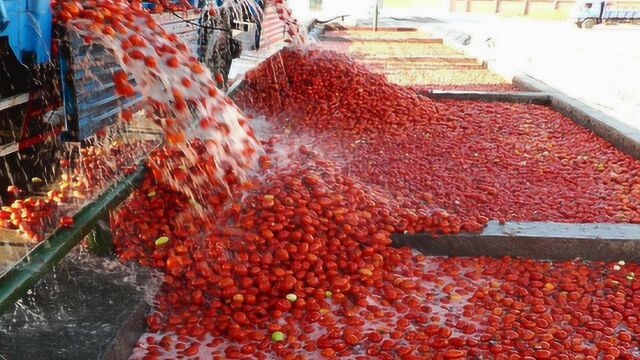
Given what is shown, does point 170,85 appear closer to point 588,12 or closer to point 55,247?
point 55,247

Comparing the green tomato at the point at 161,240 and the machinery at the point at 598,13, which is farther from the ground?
the machinery at the point at 598,13

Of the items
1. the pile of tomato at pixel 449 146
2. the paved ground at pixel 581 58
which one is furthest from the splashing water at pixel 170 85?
the paved ground at pixel 581 58

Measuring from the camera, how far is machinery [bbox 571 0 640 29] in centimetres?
2489

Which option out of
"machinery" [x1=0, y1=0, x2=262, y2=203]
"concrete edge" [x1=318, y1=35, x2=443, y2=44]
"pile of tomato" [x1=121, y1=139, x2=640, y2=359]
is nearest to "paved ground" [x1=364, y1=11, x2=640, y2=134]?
"concrete edge" [x1=318, y1=35, x2=443, y2=44]

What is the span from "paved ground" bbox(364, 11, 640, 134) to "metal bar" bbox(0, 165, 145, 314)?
7.08m

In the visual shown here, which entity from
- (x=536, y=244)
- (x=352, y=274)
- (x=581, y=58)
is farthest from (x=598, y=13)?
(x=352, y=274)

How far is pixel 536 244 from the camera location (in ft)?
12.1

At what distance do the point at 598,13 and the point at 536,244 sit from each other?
25.7 metres

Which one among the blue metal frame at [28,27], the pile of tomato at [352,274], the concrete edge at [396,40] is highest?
the blue metal frame at [28,27]

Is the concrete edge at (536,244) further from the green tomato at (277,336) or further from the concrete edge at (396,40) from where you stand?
the concrete edge at (396,40)

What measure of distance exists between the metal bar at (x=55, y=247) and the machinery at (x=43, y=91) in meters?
0.48

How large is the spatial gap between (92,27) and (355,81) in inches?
171

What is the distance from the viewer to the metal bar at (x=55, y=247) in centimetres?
230

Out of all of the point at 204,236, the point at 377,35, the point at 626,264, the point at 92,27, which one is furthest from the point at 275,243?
the point at 377,35
